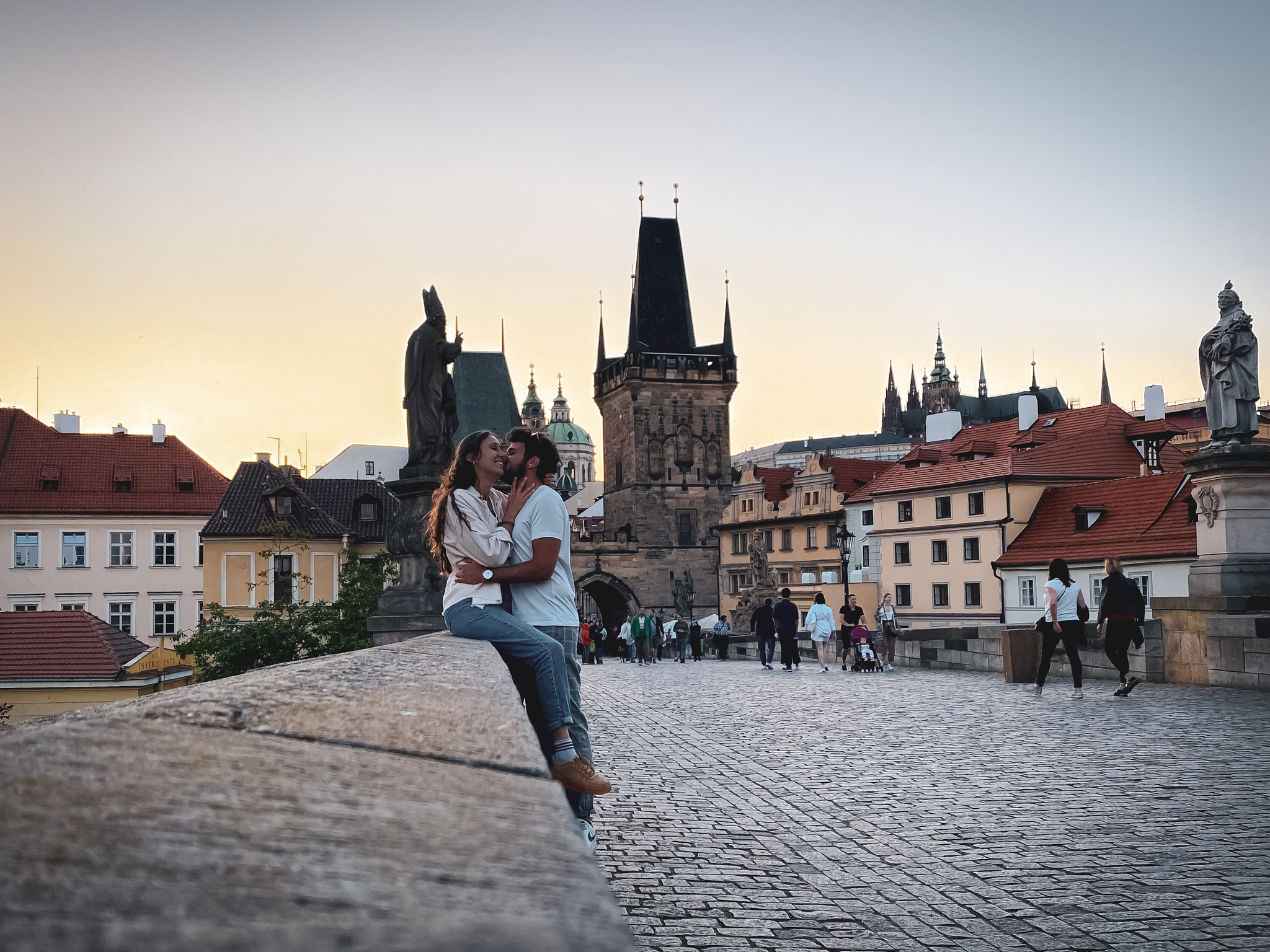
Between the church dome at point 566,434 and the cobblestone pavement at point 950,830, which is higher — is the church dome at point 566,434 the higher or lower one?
the higher one

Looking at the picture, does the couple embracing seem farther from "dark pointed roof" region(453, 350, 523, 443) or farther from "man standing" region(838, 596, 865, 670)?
"dark pointed roof" region(453, 350, 523, 443)

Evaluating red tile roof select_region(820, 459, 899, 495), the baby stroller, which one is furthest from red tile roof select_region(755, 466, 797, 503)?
the baby stroller

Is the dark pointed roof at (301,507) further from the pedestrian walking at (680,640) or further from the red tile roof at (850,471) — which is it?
the red tile roof at (850,471)

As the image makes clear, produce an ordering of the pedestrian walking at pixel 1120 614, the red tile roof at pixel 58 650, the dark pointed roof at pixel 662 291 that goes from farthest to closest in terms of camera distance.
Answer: the dark pointed roof at pixel 662 291
the red tile roof at pixel 58 650
the pedestrian walking at pixel 1120 614

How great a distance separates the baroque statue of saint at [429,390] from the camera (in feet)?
40.2

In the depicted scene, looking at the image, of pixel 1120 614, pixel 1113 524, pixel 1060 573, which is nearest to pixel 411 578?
pixel 1060 573

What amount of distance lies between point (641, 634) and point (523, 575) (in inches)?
1162

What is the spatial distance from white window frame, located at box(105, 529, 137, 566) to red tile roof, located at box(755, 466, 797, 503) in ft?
111

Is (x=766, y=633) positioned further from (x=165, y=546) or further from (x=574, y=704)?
(x=165, y=546)

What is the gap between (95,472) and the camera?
52.3 meters

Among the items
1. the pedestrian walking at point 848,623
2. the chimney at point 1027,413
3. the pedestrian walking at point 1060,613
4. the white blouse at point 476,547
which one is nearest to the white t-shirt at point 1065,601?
the pedestrian walking at point 1060,613

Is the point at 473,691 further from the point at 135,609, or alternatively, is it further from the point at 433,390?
the point at 135,609

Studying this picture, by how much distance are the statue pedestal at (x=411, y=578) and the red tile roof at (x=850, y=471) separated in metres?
51.4

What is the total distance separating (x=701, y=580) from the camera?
270 ft
